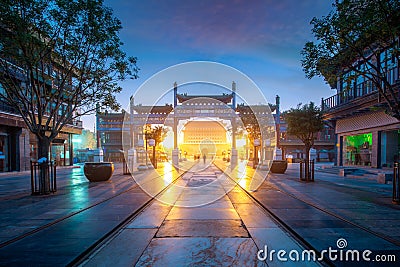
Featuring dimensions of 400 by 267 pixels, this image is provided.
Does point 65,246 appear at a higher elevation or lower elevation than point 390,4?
lower

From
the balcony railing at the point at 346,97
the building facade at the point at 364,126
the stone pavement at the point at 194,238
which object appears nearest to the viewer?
the stone pavement at the point at 194,238

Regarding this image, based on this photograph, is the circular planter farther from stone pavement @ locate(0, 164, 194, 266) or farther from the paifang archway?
the paifang archway

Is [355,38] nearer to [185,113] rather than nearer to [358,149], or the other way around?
Result: [358,149]

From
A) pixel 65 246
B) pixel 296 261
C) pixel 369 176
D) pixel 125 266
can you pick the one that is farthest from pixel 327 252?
pixel 369 176

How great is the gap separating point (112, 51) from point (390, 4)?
10150 millimetres

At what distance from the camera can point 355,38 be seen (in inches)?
378

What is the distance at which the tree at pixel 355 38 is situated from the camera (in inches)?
314

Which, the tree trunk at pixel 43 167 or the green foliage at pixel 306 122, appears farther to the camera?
the green foliage at pixel 306 122

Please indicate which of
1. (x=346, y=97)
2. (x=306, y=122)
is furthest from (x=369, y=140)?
(x=306, y=122)

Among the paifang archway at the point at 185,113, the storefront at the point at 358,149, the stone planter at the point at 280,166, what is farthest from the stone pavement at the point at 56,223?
the paifang archway at the point at 185,113

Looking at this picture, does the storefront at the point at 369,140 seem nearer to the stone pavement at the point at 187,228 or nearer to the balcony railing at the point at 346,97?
the balcony railing at the point at 346,97

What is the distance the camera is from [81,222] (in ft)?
20.6

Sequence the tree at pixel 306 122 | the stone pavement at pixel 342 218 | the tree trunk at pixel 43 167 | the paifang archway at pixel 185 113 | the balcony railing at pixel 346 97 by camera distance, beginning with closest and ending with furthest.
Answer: the stone pavement at pixel 342 218 → the tree trunk at pixel 43 167 → the tree at pixel 306 122 → the balcony railing at pixel 346 97 → the paifang archway at pixel 185 113

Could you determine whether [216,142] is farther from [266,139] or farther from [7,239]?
[7,239]
